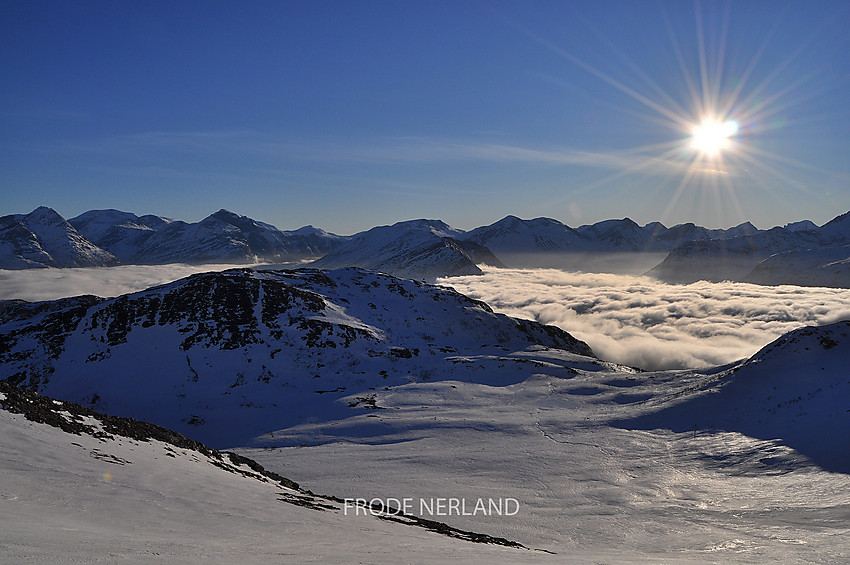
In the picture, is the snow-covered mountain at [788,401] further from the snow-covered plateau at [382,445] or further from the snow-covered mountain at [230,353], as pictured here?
the snow-covered mountain at [230,353]

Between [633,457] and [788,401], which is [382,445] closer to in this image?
[633,457]

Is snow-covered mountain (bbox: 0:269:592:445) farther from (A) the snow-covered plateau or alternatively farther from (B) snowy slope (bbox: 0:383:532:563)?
(B) snowy slope (bbox: 0:383:532:563)

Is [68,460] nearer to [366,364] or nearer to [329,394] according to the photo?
[329,394]

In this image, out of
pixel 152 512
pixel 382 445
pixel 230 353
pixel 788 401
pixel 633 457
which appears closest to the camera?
pixel 152 512

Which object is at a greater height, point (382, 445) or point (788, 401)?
point (788, 401)

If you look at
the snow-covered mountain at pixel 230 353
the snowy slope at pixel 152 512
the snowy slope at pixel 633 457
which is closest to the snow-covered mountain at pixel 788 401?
the snowy slope at pixel 633 457

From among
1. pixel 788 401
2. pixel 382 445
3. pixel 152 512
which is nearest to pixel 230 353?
pixel 382 445

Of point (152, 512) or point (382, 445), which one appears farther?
point (382, 445)
